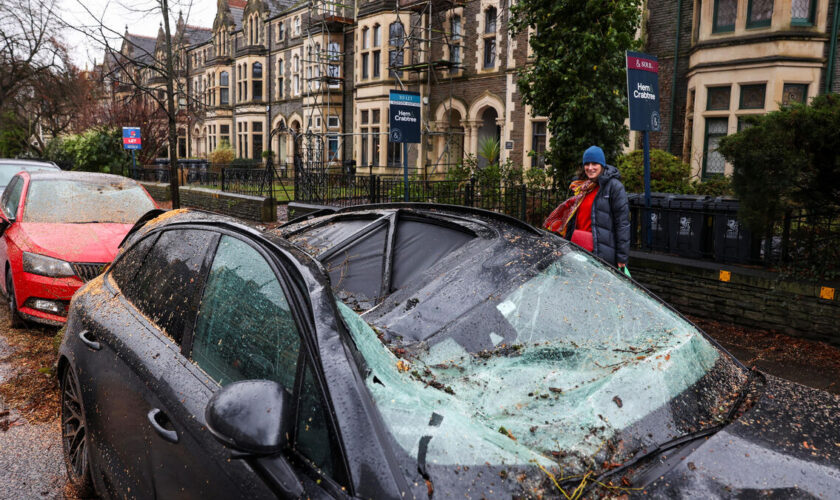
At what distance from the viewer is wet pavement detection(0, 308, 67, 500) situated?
342 cm

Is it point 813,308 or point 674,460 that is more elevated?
point 674,460

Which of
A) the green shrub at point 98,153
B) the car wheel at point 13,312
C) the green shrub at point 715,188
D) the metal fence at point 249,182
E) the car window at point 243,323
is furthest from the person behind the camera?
the green shrub at point 98,153

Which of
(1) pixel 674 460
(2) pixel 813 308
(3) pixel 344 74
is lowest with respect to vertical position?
(2) pixel 813 308

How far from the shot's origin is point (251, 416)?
62.9 inches

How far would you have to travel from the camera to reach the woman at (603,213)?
552 cm

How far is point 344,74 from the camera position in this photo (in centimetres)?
3247

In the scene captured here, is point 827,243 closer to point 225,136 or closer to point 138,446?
point 138,446

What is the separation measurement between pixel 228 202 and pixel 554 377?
17.2 metres

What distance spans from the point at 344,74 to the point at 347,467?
3268 cm

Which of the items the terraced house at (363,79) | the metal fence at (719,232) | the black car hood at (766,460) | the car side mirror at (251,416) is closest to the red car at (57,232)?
the car side mirror at (251,416)

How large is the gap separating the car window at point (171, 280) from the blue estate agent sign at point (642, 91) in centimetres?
720

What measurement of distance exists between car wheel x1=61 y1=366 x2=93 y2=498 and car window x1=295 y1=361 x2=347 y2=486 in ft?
6.08

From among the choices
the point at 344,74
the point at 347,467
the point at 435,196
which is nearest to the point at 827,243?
the point at 347,467

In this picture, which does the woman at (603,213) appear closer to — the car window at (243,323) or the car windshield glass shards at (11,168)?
the car window at (243,323)
